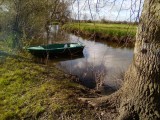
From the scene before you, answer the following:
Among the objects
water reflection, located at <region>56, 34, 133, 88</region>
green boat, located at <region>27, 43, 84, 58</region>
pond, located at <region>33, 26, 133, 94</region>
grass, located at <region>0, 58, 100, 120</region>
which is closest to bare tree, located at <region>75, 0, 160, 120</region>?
grass, located at <region>0, 58, 100, 120</region>

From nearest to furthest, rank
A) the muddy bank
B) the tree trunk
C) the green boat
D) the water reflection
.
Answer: the tree trunk, the muddy bank, the water reflection, the green boat

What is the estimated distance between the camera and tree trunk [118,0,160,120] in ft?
10.9

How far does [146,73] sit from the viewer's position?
3.48m

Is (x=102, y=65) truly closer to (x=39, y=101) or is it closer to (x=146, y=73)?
(x=39, y=101)

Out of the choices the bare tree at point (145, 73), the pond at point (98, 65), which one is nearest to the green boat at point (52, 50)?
the pond at point (98, 65)

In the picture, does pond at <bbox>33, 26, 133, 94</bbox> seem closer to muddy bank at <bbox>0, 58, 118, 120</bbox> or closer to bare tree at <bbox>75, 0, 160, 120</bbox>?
muddy bank at <bbox>0, 58, 118, 120</bbox>

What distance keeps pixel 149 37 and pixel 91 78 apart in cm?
736

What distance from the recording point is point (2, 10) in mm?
18766

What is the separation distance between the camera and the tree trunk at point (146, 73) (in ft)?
10.9

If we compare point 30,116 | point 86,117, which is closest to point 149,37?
point 86,117

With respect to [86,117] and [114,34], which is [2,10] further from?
[86,117]

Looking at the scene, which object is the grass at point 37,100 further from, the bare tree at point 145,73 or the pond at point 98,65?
the pond at point 98,65

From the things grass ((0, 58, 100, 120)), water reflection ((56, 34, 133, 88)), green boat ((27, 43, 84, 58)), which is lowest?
water reflection ((56, 34, 133, 88))

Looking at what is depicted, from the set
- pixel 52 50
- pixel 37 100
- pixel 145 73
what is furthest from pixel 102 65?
pixel 145 73
